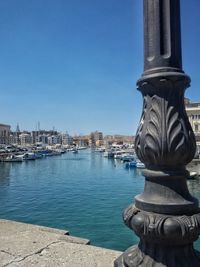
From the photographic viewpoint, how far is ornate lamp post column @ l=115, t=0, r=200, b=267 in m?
1.77

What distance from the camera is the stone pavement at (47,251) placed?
395cm

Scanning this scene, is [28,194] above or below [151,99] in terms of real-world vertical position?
below

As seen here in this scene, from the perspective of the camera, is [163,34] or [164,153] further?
[163,34]

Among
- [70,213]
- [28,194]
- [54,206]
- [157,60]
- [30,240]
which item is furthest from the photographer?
[28,194]

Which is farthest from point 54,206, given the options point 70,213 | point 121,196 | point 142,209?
point 142,209

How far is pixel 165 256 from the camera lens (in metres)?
1.81

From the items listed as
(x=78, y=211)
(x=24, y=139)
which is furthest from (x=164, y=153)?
(x=24, y=139)

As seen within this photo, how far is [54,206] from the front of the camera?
2209cm

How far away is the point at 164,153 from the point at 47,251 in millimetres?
3493

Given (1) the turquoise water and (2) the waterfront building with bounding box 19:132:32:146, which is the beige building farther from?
(1) the turquoise water

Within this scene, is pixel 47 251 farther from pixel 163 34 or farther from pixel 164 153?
pixel 163 34

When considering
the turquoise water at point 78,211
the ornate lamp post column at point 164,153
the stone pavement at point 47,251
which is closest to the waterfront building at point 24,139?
the turquoise water at point 78,211

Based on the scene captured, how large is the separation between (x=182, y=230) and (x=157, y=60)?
117cm

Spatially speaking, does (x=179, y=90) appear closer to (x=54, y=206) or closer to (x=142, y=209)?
(x=142, y=209)
